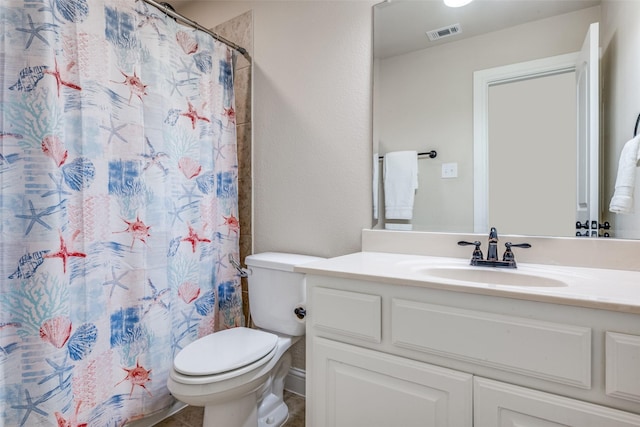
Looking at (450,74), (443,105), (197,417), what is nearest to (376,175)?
(443,105)

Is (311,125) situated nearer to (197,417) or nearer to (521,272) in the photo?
(521,272)

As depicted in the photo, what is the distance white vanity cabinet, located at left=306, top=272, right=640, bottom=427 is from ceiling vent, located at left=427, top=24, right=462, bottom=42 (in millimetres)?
1118

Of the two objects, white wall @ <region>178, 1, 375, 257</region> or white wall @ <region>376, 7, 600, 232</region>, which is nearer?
white wall @ <region>376, 7, 600, 232</region>

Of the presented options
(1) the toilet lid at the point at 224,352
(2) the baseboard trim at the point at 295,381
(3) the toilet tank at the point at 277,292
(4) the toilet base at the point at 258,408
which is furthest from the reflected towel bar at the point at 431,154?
(2) the baseboard trim at the point at 295,381

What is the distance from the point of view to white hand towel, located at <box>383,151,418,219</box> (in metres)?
1.48

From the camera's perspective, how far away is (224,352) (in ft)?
4.29

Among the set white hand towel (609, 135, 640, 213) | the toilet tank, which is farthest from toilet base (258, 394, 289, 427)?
white hand towel (609, 135, 640, 213)

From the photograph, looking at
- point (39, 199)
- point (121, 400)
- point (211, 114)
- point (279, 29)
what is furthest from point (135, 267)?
point (279, 29)

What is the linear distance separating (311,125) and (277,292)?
871mm

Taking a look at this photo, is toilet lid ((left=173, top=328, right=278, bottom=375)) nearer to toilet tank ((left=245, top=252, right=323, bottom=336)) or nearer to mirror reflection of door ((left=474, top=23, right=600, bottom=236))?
toilet tank ((left=245, top=252, right=323, bottom=336))

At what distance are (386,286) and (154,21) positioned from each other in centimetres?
152

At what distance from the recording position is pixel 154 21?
1.47 meters

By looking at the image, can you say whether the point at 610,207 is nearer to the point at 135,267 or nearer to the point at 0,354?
the point at 135,267

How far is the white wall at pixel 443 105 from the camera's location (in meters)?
1.28
